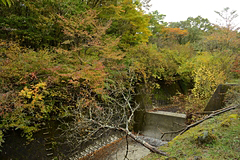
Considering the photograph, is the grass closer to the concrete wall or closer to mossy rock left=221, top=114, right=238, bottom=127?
mossy rock left=221, top=114, right=238, bottom=127

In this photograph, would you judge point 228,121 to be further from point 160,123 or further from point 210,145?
point 160,123

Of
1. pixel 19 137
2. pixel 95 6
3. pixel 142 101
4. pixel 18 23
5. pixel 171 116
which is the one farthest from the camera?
pixel 142 101

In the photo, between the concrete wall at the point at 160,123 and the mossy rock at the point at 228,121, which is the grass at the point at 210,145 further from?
the concrete wall at the point at 160,123

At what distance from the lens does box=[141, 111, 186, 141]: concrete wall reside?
9.94m

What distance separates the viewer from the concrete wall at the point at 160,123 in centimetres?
994

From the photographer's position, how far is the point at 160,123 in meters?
10.5

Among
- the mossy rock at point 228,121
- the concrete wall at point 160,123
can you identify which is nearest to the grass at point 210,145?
the mossy rock at point 228,121

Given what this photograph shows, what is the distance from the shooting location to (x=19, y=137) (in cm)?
578

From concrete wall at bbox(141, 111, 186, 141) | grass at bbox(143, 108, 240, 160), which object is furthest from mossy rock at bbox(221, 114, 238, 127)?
concrete wall at bbox(141, 111, 186, 141)

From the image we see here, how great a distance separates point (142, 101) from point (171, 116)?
2467mm

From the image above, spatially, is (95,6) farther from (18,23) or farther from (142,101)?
(142,101)

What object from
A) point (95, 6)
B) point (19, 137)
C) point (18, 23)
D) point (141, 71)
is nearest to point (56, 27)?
point (18, 23)

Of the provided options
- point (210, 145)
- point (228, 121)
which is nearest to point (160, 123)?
point (228, 121)

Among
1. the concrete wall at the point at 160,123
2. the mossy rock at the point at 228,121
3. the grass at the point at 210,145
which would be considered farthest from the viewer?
the concrete wall at the point at 160,123
